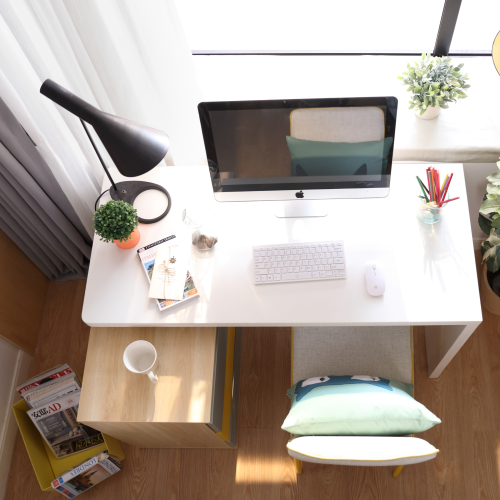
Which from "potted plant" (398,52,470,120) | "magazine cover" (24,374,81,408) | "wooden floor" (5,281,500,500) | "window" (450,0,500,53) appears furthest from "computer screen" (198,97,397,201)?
"window" (450,0,500,53)

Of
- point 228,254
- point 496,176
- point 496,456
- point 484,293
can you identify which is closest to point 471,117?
point 496,176

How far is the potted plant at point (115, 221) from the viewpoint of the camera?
138 centimetres

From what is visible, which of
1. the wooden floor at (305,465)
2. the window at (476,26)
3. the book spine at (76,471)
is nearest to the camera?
the book spine at (76,471)

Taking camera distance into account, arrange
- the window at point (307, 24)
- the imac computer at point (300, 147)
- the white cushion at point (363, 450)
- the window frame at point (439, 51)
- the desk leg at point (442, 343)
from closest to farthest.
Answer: the white cushion at point (363, 450) < the imac computer at point (300, 147) < the desk leg at point (442, 343) < the window frame at point (439, 51) < the window at point (307, 24)

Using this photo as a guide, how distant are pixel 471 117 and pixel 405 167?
1.99ft

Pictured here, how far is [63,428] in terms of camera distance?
1.81 meters

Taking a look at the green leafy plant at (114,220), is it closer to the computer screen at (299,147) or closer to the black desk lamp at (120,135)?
the black desk lamp at (120,135)

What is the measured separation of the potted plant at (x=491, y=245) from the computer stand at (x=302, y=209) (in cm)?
59

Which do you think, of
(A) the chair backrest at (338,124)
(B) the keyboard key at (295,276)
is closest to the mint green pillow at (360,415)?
(B) the keyboard key at (295,276)

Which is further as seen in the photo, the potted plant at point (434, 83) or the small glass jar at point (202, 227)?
the potted plant at point (434, 83)

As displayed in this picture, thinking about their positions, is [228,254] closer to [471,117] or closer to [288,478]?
[288,478]

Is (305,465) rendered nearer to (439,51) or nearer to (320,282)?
(320,282)

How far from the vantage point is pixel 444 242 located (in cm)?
145

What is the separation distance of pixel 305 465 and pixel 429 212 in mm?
1164
